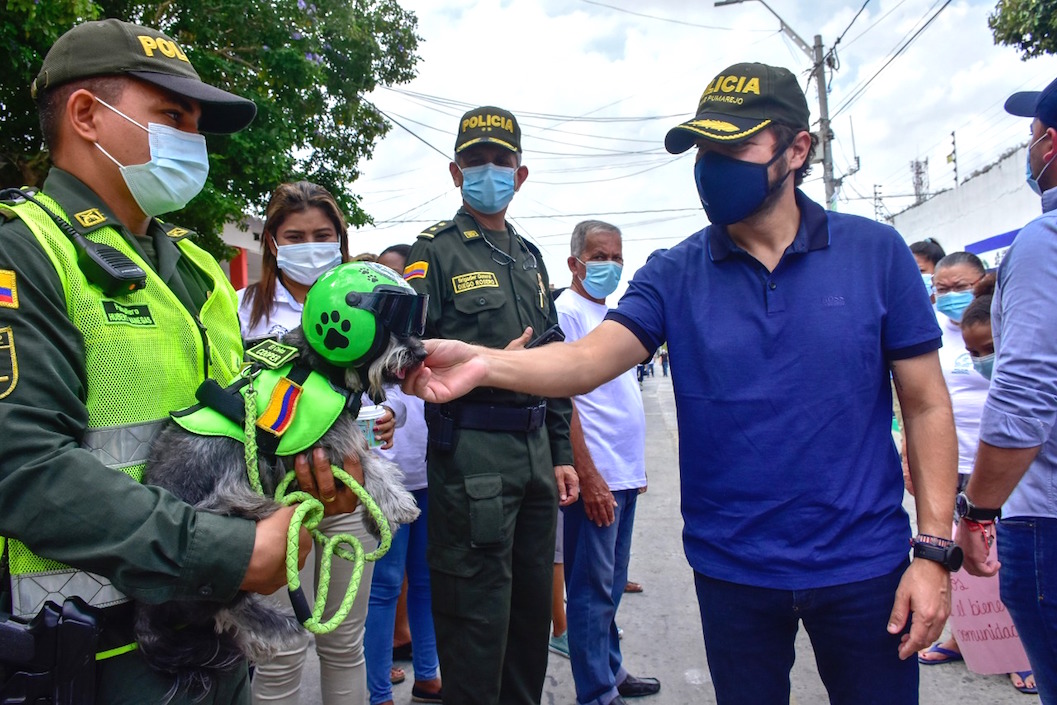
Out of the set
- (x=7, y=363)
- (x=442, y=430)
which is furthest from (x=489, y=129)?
(x=7, y=363)

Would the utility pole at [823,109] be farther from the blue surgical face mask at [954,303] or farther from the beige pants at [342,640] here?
the beige pants at [342,640]

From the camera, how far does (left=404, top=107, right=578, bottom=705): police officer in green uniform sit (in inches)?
106

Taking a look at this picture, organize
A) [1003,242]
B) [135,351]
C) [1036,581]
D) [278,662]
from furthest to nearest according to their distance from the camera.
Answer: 1. [1003,242]
2. [278,662]
3. [1036,581]
4. [135,351]

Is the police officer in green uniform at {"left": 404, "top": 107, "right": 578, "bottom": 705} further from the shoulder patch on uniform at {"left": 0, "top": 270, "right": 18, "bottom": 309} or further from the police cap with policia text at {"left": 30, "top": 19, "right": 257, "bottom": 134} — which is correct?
the shoulder patch on uniform at {"left": 0, "top": 270, "right": 18, "bottom": 309}

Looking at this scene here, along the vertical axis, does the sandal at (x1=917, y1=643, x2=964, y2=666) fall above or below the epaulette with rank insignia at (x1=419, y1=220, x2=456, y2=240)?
below

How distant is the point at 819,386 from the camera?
187cm

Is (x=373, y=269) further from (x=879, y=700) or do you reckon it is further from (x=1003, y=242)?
(x=1003, y=242)

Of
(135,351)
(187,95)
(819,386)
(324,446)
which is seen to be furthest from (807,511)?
(187,95)

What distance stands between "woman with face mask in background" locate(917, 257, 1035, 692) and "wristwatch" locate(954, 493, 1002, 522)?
570 millimetres

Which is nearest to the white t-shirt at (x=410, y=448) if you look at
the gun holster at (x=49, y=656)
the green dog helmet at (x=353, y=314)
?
the green dog helmet at (x=353, y=314)

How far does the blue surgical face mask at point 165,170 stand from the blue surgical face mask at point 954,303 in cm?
472

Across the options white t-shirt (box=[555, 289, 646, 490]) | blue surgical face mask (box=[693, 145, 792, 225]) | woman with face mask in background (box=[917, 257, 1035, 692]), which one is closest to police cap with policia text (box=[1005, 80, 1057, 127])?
blue surgical face mask (box=[693, 145, 792, 225])

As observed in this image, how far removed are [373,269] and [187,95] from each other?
604 mm

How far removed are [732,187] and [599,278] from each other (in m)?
2.03
